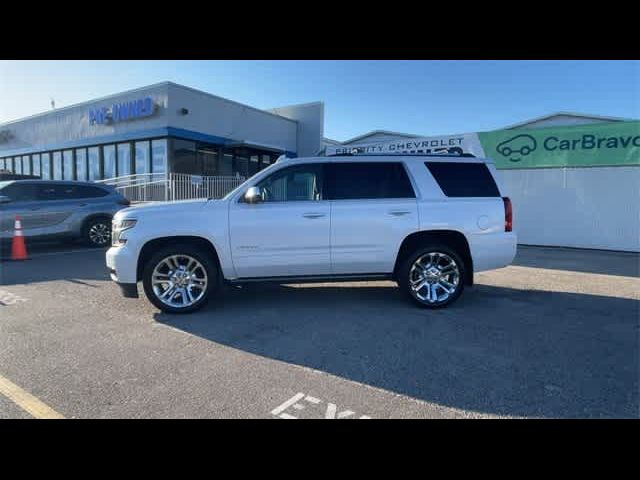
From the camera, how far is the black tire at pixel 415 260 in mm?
4914

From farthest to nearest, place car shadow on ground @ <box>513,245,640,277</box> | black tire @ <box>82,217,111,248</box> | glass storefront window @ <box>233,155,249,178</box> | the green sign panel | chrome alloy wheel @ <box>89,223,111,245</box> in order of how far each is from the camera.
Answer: glass storefront window @ <box>233,155,249,178</box>
the green sign panel
chrome alloy wheel @ <box>89,223,111,245</box>
black tire @ <box>82,217,111,248</box>
car shadow on ground @ <box>513,245,640,277</box>

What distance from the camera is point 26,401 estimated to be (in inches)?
108

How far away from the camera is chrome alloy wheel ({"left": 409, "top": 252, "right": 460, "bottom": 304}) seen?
4977mm

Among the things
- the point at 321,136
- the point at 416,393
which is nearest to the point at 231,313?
the point at 416,393

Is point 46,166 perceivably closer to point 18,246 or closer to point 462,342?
point 18,246

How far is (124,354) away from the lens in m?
3.56

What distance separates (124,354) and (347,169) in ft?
11.2

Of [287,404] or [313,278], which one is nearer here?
[287,404]

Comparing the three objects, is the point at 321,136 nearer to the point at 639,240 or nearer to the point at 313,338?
the point at 639,240

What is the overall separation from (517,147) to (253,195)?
10.5m

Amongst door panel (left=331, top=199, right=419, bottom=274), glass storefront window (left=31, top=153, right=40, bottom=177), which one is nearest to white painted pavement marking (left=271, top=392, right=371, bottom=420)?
door panel (left=331, top=199, right=419, bottom=274)

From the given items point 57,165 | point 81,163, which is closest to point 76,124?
point 81,163

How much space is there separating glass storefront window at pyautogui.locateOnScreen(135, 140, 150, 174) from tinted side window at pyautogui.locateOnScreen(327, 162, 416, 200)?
14.9 meters

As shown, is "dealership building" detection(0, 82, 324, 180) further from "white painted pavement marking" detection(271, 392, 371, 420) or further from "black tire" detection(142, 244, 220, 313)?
"white painted pavement marking" detection(271, 392, 371, 420)
